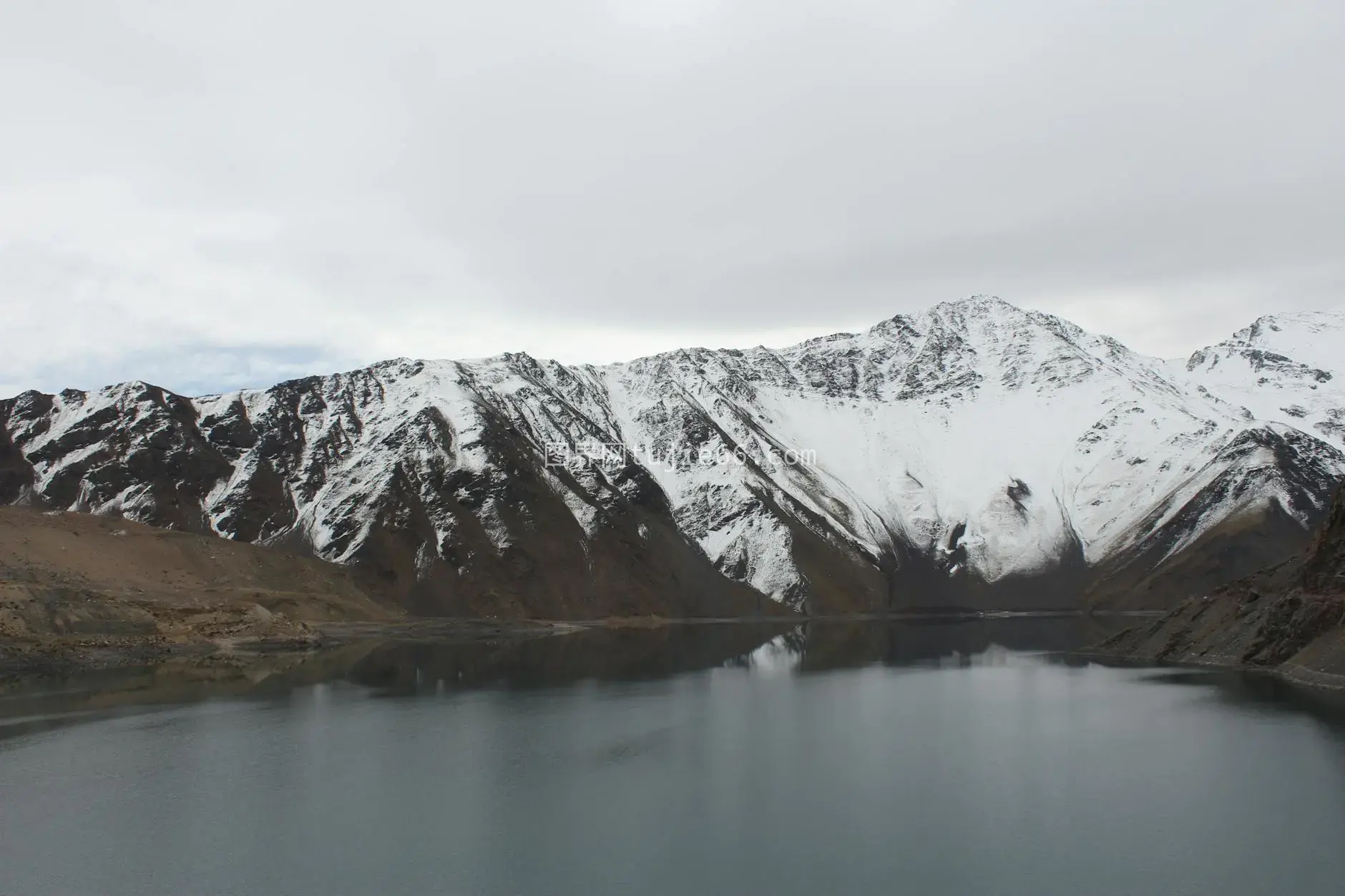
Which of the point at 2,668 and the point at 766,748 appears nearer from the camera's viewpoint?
the point at 766,748

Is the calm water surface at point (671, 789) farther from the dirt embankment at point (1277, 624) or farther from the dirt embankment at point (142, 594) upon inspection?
the dirt embankment at point (142, 594)

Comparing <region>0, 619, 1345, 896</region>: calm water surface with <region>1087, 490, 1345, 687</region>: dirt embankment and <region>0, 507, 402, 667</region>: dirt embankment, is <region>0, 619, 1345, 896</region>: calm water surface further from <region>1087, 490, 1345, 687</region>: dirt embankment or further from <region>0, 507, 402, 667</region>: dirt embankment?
<region>0, 507, 402, 667</region>: dirt embankment

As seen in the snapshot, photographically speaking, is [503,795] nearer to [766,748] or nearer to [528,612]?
[766,748]

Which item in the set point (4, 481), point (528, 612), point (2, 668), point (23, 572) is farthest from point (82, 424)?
point (2, 668)

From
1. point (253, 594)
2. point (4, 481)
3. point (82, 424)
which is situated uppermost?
point (82, 424)

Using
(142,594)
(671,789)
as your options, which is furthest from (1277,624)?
(142,594)

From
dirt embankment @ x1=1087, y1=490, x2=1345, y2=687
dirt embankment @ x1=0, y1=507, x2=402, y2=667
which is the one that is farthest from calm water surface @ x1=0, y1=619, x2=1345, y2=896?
dirt embankment @ x1=0, y1=507, x2=402, y2=667

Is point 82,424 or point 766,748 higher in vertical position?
point 82,424
